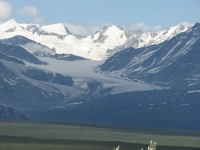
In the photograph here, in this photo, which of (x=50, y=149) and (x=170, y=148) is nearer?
(x=50, y=149)

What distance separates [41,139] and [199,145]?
917 inches

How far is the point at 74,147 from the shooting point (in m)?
109

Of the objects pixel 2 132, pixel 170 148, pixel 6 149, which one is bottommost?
pixel 6 149

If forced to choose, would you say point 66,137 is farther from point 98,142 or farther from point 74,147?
point 74,147

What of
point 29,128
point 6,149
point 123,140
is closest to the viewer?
point 6,149

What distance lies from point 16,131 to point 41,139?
67.3 feet

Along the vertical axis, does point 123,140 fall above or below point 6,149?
above

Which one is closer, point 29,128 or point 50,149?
point 50,149

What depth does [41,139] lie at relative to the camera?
124 meters

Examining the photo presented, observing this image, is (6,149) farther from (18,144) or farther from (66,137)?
(66,137)

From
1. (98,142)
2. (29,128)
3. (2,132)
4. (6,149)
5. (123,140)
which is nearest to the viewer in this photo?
(6,149)

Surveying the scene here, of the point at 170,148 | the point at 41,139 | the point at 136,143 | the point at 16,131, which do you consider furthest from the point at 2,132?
the point at 170,148

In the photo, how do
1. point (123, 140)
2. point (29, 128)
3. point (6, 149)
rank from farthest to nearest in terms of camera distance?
1. point (29, 128)
2. point (123, 140)
3. point (6, 149)

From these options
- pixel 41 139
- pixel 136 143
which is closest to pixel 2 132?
pixel 41 139
